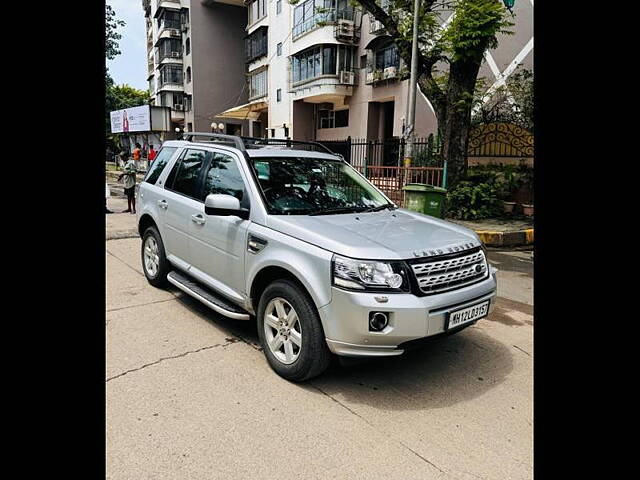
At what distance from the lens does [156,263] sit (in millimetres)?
5508

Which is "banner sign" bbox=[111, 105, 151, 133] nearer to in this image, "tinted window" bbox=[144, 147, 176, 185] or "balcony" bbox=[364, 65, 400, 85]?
"balcony" bbox=[364, 65, 400, 85]

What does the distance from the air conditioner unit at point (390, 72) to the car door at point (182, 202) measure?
18.4m

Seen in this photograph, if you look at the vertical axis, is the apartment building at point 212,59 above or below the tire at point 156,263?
above

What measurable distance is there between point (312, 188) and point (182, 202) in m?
1.47

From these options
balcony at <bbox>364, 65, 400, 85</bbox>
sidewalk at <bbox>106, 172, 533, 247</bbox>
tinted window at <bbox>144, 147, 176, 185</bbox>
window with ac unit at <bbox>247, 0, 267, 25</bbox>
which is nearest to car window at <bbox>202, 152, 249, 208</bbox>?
tinted window at <bbox>144, 147, 176, 185</bbox>

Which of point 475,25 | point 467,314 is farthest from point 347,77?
point 467,314

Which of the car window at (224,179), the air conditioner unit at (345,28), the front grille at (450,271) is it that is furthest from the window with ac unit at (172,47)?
the front grille at (450,271)

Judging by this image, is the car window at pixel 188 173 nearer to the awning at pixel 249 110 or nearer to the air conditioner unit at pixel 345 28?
the air conditioner unit at pixel 345 28

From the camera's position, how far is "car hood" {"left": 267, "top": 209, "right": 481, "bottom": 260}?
3.17m

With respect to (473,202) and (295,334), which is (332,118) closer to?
(473,202)

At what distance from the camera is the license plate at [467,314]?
323 centimetres

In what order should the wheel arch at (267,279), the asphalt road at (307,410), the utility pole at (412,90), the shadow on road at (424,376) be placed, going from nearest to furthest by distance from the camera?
the asphalt road at (307,410), the shadow on road at (424,376), the wheel arch at (267,279), the utility pole at (412,90)
